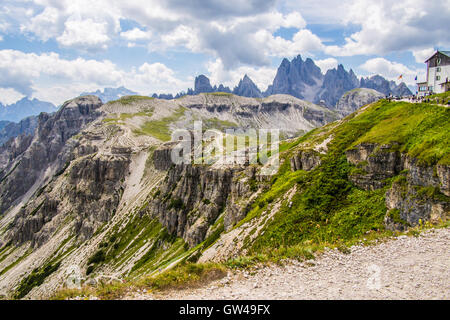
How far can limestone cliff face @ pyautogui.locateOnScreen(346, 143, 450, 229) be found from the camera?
95.2 ft

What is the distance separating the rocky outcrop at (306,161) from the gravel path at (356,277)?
35342 mm

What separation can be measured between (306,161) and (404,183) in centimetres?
2552

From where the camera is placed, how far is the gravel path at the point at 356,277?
15555 mm

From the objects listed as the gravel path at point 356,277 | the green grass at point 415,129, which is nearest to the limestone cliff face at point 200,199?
the green grass at point 415,129

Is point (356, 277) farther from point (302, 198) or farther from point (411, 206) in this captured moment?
point (302, 198)

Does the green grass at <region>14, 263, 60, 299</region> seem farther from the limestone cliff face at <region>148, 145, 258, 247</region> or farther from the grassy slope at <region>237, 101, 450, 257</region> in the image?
the grassy slope at <region>237, 101, 450, 257</region>

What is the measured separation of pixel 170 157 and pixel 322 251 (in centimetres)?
17029

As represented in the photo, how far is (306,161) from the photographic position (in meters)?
60.0

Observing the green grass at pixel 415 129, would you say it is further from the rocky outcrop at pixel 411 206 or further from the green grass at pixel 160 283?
the green grass at pixel 160 283

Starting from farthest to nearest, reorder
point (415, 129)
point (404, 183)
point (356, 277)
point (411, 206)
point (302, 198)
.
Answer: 1. point (302, 198)
2. point (415, 129)
3. point (404, 183)
4. point (411, 206)
5. point (356, 277)

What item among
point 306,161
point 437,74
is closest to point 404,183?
point 306,161

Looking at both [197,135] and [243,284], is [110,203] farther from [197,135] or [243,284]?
[243,284]
